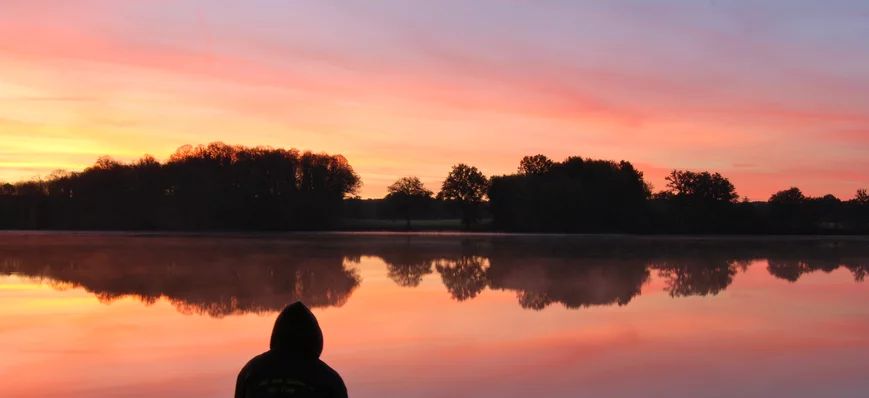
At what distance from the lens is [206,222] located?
74000 mm

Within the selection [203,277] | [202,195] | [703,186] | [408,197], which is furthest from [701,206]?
[203,277]

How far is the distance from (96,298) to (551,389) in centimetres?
1066

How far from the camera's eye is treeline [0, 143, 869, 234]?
238ft

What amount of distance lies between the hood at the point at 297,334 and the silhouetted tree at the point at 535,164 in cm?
8607

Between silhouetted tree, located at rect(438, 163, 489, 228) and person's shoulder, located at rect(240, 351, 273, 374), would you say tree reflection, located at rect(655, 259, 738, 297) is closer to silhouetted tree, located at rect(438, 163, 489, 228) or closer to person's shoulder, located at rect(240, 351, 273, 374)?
person's shoulder, located at rect(240, 351, 273, 374)

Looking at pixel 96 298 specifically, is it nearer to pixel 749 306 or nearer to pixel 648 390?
pixel 648 390

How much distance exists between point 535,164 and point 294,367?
87.4 meters

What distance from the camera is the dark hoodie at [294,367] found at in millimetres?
3275

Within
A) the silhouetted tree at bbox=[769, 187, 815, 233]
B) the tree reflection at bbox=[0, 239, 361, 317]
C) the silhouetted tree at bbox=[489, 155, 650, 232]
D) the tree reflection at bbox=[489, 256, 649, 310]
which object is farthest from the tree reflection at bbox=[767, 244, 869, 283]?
the silhouetted tree at bbox=[769, 187, 815, 233]

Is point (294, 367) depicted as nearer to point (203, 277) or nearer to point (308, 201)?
point (203, 277)

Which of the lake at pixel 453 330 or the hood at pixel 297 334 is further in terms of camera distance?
the lake at pixel 453 330

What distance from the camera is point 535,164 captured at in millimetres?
89750

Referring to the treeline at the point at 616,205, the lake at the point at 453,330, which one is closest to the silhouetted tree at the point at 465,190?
the treeline at the point at 616,205

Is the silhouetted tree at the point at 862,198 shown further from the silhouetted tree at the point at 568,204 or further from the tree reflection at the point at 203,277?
the tree reflection at the point at 203,277
